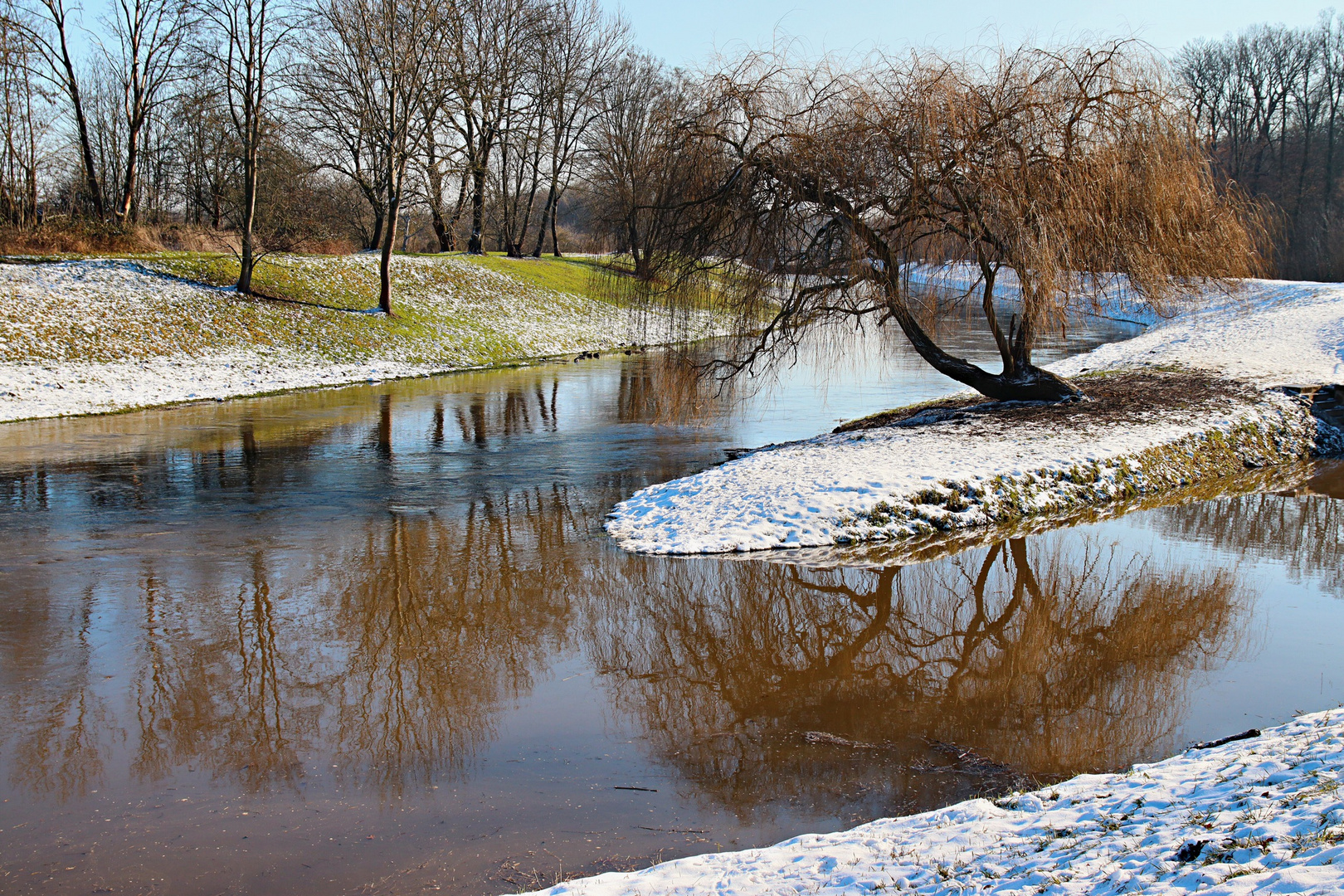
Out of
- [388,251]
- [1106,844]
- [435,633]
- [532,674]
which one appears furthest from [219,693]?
[388,251]

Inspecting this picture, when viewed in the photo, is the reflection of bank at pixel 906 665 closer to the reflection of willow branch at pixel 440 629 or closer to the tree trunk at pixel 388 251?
the reflection of willow branch at pixel 440 629

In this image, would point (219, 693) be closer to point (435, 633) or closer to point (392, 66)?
point (435, 633)

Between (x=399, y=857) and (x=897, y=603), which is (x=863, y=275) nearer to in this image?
(x=897, y=603)

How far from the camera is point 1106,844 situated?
376 centimetres

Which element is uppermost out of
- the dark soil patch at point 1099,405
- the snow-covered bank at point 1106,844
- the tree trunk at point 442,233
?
the tree trunk at point 442,233

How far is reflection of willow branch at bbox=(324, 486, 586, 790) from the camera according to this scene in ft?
18.9

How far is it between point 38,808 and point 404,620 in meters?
3.10

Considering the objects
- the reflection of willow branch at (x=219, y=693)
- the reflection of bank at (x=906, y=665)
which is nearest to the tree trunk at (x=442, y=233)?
the reflection of willow branch at (x=219, y=693)

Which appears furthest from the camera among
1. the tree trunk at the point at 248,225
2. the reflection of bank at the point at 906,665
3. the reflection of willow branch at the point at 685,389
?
the tree trunk at the point at 248,225

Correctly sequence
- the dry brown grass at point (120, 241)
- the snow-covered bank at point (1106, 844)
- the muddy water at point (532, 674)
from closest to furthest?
the snow-covered bank at point (1106, 844) → the muddy water at point (532, 674) → the dry brown grass at point (120, 241)

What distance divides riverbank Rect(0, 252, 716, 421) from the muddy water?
268 inches

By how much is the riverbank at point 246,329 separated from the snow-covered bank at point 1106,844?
10.7 metres

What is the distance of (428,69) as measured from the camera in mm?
27984

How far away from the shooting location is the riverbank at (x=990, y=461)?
1034 cm
